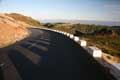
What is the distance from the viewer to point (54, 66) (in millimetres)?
16938

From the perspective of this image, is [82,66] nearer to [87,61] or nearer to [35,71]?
[87,61]

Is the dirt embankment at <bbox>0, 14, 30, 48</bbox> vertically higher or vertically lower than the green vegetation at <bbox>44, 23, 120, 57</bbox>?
higher

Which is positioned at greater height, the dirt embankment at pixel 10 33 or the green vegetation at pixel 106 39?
the dirt embankment at pixel 10 33

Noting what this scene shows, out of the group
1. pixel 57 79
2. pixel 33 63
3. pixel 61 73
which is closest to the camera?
pixel 57 79

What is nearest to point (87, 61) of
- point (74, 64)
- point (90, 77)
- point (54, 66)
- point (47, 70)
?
point (74, 64)

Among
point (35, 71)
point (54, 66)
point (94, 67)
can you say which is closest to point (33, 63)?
point (54, 66)

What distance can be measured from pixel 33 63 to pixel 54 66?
1744mm

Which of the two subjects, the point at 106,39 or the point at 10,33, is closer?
the point at 10,33

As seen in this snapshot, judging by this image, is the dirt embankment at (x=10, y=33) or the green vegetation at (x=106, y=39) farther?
the green vegetation at (x=106, y=39)

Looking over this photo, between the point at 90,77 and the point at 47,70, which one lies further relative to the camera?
the point at 47,70

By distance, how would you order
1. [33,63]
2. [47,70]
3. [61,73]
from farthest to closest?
[33,63] → [47,70] → [61,73]

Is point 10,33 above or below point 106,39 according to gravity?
above

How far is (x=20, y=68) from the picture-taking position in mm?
16203

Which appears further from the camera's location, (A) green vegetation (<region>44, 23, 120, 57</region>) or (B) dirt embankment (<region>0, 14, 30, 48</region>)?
(A) green vegetation (<region>44, 23, 120, 57</region>)
